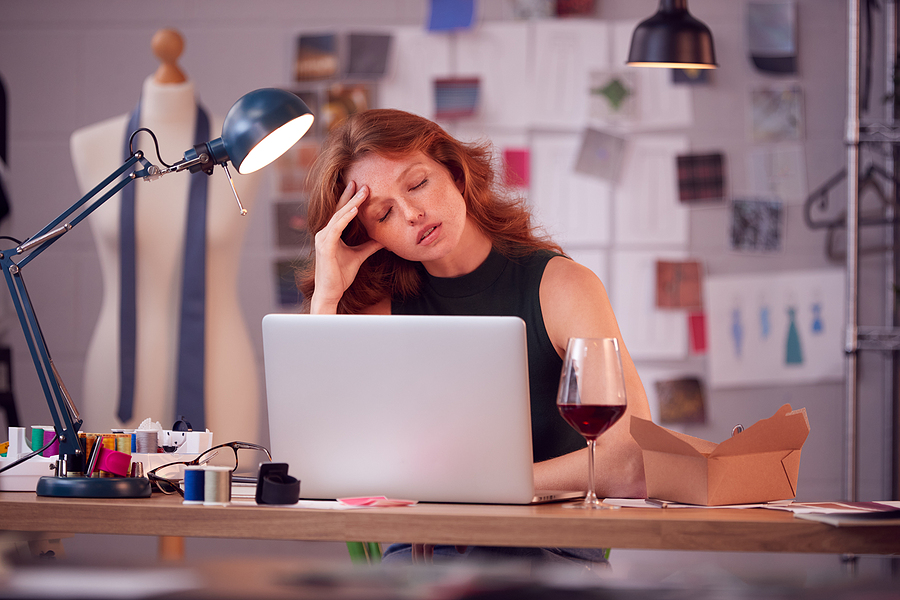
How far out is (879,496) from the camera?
2832mm

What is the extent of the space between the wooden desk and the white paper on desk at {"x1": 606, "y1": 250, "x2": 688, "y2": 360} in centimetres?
201

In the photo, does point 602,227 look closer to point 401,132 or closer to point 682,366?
point 682,366

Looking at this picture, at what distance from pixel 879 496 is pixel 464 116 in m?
1.96

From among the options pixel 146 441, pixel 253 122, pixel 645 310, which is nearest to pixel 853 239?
pixel 645 310

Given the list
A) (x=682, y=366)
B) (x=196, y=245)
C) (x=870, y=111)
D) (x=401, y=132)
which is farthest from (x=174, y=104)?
(x=870, y=111)

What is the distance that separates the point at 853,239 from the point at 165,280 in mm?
2150

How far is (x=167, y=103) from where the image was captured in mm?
2516

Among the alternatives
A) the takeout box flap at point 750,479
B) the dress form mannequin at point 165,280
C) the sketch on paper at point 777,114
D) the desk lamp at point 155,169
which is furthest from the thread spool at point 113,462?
the sketch on paper at point 777,114

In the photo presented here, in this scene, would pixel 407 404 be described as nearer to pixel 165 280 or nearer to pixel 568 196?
pixel 165 280

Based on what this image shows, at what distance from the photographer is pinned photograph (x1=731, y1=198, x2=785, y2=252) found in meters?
2.88

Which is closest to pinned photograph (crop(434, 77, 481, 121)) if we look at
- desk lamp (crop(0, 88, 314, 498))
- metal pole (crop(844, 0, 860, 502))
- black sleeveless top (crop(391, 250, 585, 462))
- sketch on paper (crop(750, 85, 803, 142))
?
sketch on paper (crop(750, 85, 803, 142))

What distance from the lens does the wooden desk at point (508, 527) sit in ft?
2.70

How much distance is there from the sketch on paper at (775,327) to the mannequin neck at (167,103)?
184 centimetres

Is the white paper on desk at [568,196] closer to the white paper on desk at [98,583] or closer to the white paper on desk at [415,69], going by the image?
the white paper on desk at [415,69]
